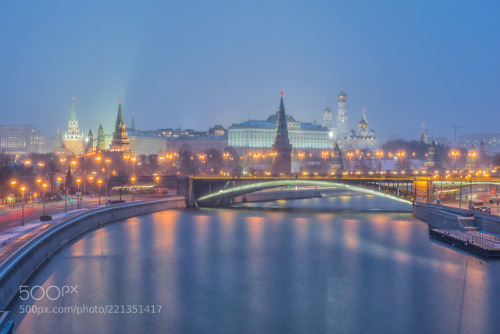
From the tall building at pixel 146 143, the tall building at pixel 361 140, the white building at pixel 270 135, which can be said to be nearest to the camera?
the white building at pixel 270 135

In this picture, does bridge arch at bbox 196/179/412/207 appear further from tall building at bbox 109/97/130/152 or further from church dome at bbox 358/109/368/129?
church dome at bbox 358/109/368/129

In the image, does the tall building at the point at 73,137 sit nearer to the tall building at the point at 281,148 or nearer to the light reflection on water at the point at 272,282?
the tall building at the point at 281,148

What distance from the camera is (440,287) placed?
80.8 feet

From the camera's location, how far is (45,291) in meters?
23.0

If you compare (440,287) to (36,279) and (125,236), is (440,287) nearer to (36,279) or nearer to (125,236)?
(36,279)

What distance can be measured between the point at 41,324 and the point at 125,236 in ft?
62.0

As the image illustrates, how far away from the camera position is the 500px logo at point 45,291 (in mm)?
21906

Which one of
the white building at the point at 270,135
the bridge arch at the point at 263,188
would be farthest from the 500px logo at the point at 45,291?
the white building at the point at 270,135

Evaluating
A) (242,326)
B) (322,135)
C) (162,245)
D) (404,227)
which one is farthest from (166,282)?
(322,135)

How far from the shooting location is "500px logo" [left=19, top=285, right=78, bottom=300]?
21906 millimetres

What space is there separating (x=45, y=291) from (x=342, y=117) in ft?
574

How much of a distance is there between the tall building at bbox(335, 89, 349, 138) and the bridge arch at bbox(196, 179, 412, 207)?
5066 inches

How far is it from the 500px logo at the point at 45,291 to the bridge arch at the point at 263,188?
114ft

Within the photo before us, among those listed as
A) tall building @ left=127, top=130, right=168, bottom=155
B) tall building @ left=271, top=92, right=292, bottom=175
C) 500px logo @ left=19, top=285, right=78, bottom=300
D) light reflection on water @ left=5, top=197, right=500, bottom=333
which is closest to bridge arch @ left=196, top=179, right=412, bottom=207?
light reflection on water @ left=5, top=197, right=500, bottom=333
